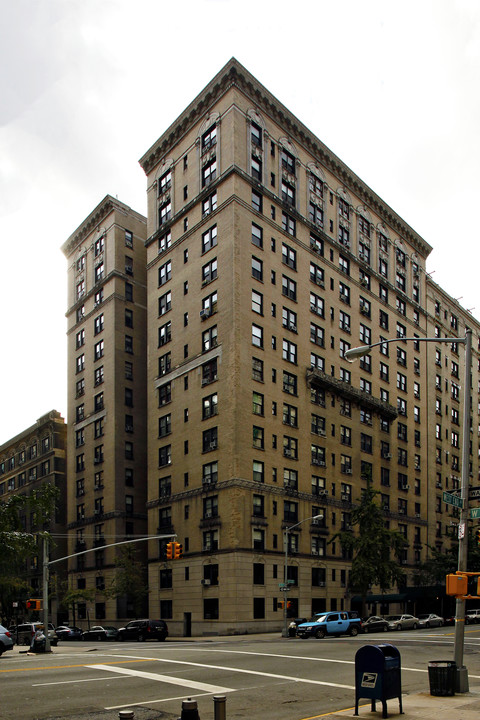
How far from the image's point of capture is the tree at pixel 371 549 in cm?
5375

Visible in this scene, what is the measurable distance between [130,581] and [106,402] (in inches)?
783

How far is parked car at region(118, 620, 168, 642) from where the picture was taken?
4706 centimetres

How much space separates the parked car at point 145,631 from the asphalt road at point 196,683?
1981 cm

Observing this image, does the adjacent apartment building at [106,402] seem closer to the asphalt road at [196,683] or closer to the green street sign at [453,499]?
the asphalt road at [196,683]

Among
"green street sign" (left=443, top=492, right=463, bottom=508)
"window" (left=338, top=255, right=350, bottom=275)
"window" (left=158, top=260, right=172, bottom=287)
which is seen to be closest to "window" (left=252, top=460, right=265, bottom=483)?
"window" (left=158, top=260, right=172, bottom=287)

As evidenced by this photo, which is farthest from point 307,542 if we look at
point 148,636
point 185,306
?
point 185,306

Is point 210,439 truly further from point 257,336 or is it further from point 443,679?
point 443,679

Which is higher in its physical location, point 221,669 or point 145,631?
point 221,669

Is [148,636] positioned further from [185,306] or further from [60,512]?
[60,512]

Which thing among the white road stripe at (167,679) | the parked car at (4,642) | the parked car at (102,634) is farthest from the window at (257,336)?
the white road stripe at (167,679)

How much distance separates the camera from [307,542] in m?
58.0

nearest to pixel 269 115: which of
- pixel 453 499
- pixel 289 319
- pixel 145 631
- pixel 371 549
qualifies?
pixel 289 319

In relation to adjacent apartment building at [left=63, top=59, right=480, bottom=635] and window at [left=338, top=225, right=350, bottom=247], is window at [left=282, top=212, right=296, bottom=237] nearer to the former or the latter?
adjacent apartment building at [left=63, top=59, right=480, bottom=635]

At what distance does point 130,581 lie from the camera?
6022cm
